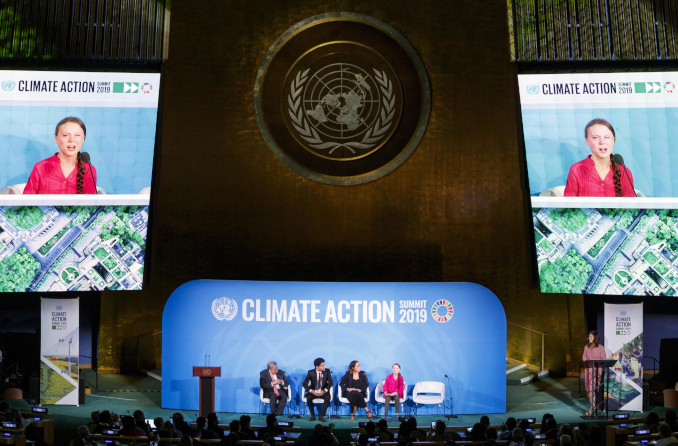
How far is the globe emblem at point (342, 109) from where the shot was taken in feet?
47.8

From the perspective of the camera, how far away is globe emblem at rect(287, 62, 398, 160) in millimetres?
14562

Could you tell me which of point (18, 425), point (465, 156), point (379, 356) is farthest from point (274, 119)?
point (18, 425)

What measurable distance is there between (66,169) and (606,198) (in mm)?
8391

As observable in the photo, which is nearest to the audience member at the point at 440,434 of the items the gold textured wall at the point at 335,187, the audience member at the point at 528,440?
the audience member at the point at 528,440

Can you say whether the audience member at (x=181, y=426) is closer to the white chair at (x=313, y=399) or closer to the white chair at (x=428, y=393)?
the white chair at (x=313, y=399)

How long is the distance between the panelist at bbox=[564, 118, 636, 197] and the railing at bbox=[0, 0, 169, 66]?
6.89 meters

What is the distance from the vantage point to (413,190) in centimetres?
1449

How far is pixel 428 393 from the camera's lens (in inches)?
505

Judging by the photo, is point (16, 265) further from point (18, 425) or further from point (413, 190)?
point (413, 190)

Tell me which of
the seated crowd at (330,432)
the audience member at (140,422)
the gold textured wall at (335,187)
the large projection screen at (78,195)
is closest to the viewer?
the seated crowd at (330,432)

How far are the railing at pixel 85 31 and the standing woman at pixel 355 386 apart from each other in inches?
234

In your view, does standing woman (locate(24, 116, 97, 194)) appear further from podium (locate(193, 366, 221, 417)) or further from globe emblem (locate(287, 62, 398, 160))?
podium (locate(193, 366, 221, 417))

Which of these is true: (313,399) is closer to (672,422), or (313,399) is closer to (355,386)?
(355,386)

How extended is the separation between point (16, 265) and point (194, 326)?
3115 mm
